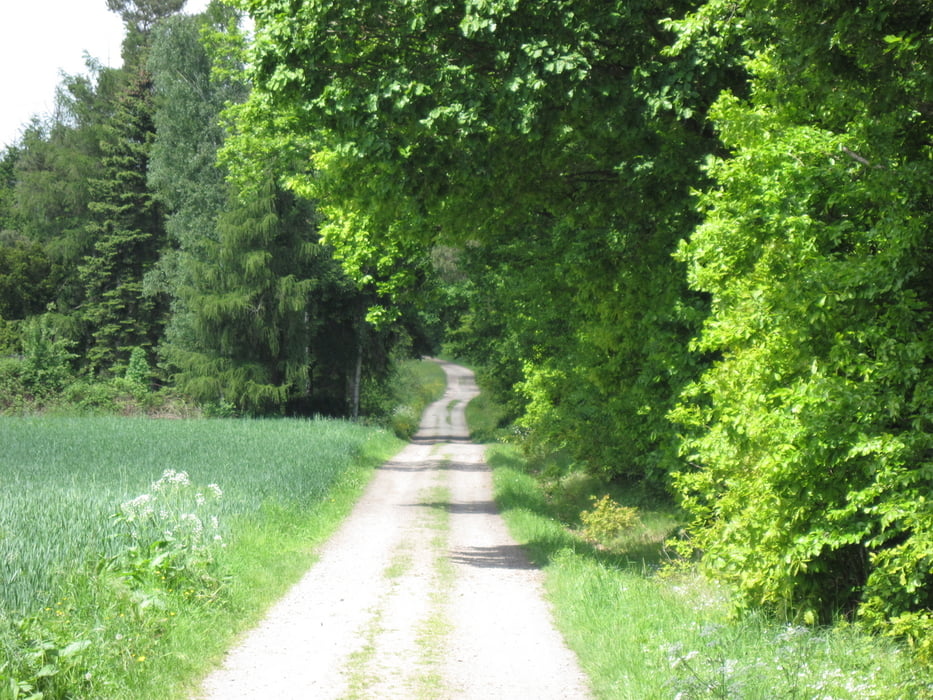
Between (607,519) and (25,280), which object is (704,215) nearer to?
(607,519)

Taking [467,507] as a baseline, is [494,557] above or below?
above

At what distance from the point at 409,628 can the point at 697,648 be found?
3.13 metres

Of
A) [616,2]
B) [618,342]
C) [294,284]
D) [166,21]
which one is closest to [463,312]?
[294,284]

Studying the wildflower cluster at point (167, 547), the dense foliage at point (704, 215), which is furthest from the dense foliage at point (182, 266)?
the wildflower cluster at point (167, 547)

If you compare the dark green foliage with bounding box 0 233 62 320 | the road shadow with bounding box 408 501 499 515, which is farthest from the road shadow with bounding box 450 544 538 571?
the dark green foliage with bounding box 0 233 62 320

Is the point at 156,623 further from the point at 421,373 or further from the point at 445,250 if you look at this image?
the point at 421,373

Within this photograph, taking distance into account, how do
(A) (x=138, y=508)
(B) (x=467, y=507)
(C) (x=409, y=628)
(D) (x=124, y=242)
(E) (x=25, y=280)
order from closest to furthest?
Result: (C) (x=409, y=628) < (A) (x=138, y=508) < (B) (x=467, y=507) < (D) (x=124, y=242) < (E) (x=25, y=280)

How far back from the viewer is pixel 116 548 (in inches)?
379

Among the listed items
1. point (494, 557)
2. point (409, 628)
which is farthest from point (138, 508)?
point (494, 557)

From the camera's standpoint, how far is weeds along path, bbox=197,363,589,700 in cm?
730

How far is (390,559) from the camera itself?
13.7 metres

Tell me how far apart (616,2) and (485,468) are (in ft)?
74.4

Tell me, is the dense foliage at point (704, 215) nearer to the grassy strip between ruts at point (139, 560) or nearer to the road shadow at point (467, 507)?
the road shadow at point (467, 507)

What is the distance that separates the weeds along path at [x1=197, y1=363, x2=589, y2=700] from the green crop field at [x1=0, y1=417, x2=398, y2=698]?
2.53 ft
